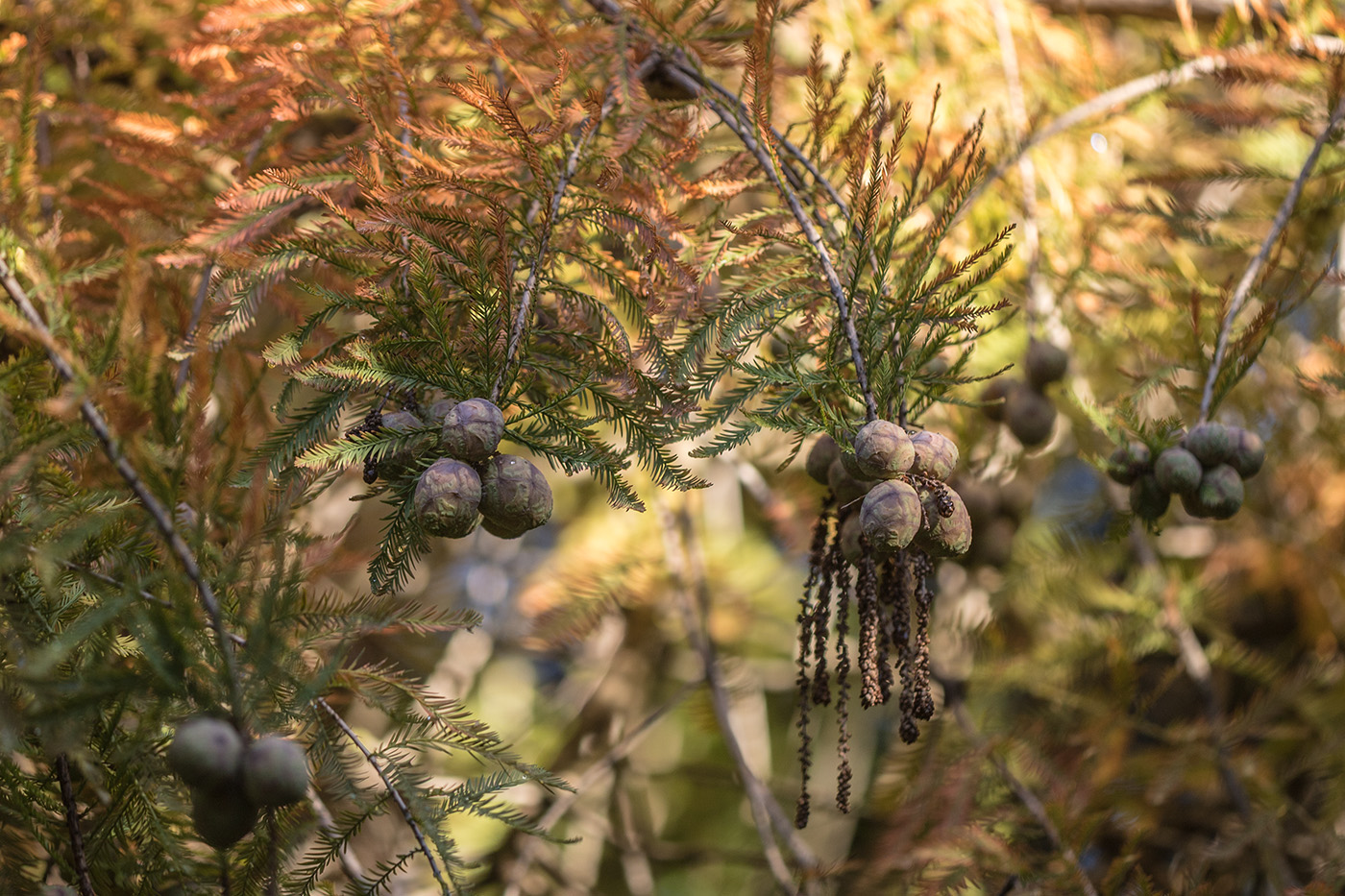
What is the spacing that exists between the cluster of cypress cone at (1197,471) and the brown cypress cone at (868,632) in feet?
1.18

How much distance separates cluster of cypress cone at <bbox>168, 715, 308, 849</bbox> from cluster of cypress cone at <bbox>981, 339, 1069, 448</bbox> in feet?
2.98

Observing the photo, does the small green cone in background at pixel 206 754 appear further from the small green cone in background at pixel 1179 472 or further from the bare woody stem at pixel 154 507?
the small green cone in background at pixel 1179 472

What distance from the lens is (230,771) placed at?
0.60 metres

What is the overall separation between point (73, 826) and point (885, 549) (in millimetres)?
674

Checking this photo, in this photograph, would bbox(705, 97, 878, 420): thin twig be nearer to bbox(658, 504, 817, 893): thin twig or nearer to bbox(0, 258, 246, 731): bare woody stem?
bbox(0, 258, 246, 731): bare woody stem

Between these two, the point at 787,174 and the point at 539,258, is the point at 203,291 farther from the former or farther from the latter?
the point at 787,174

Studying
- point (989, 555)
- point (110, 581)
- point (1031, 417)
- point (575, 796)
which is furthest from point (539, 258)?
point (575, 796)

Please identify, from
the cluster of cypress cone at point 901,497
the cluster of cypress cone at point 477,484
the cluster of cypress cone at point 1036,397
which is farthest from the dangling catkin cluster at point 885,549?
the cluster of cypress cone at point 1036,397

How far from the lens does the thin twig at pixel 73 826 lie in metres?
0.74

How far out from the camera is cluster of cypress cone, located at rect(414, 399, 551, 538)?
0.62m

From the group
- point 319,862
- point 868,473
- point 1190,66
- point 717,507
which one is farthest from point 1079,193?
point 319,862

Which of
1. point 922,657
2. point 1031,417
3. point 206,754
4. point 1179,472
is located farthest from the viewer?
point 1031,417

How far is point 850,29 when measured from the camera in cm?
151

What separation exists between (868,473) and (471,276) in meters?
0.34
